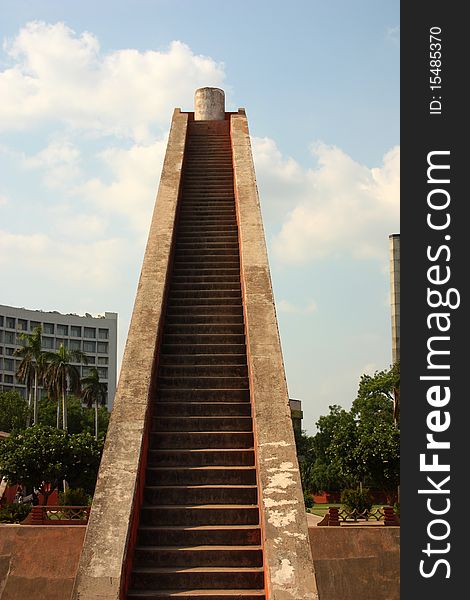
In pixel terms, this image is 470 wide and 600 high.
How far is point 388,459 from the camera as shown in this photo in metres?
23.7

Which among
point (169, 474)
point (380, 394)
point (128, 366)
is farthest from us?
point (380, 394)

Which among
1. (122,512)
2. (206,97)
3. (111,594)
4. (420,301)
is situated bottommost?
(111,594)

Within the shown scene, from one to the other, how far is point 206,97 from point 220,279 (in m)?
10.1

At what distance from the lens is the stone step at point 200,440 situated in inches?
343

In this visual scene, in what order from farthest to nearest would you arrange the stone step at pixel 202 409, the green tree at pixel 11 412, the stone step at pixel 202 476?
the green tree at pixel 11 412 < the stone step at pixel 202 409 < the stone step at pixel 202 476

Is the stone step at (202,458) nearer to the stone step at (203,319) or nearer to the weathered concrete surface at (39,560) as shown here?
the stone step at (203,319)

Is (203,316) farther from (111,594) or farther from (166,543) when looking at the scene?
(111,594)

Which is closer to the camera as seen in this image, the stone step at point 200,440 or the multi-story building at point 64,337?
the stone step at point 200,440

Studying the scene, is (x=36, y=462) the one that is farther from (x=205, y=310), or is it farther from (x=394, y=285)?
(x=394, y=285)

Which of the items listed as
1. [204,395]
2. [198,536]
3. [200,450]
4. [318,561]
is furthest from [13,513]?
[198,536]

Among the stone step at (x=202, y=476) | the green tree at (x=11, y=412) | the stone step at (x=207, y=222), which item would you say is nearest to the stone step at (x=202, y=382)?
the stone step at (x=202, y=476)

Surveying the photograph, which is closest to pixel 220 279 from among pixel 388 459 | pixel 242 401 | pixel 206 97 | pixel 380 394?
pixel 242 401

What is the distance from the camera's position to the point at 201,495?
8023 mm

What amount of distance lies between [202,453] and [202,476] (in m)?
0.33
